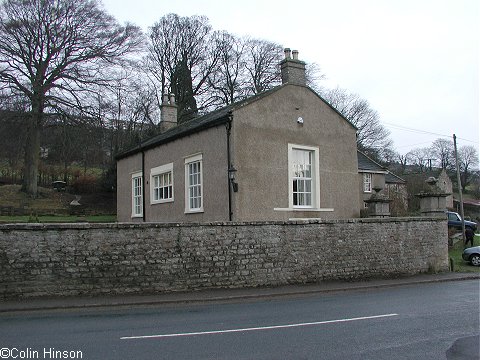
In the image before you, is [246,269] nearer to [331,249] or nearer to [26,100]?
[331,249]

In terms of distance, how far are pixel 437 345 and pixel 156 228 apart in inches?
310

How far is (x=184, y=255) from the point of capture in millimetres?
12812

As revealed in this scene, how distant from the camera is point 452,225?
31188mm

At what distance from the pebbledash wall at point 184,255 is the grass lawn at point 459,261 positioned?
4.84 meters

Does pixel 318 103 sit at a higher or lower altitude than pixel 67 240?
higher

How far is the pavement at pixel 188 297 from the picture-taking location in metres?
10.8

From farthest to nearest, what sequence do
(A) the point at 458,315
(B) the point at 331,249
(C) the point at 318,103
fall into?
(C) the point at 318,103
(B) the point at 331,249
(A) the point at 458,315

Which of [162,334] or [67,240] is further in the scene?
[67,240]

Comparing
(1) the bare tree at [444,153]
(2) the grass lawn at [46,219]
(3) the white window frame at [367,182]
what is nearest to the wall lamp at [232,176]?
(2) the grass lawn at [46,219]

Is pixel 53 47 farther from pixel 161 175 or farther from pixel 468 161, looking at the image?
pixel 468 161

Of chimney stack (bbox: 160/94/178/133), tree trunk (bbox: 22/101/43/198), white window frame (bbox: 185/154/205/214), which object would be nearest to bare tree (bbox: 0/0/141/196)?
tree trunk (bbox: 22/101/43/198)

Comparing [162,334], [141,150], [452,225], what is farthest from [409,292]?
[452,225]

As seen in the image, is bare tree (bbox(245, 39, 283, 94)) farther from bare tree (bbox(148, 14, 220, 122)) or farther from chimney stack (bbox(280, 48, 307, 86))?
chimney stack (bbox(280, 48, 307, 86))

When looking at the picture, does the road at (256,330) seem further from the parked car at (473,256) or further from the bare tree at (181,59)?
the bare tree at (181,59)
